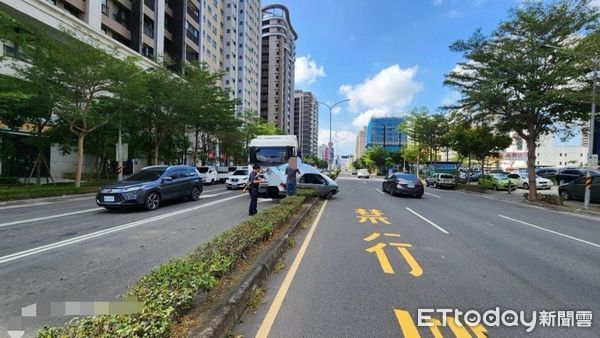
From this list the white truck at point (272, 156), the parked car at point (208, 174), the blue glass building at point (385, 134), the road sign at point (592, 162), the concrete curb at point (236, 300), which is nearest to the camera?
the concrete curb at point (236, 300)

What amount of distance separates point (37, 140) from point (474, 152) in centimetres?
3370

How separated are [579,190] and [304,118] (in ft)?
469

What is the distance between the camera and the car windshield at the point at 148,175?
502 inches

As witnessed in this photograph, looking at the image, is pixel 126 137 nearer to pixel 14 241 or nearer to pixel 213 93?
pixel 213 93

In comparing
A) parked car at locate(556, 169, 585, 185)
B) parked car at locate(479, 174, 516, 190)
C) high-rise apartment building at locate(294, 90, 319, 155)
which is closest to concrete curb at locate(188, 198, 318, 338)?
parked car at locate(479, 174, 516, 190)

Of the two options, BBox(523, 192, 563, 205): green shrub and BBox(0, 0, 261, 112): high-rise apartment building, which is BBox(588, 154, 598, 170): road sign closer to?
BBox(523, 192, 563, 205): green shrub

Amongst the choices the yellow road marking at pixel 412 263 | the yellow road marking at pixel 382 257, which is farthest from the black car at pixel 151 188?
the yellow road marking at pixel 412 263

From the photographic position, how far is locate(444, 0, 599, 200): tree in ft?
55.5

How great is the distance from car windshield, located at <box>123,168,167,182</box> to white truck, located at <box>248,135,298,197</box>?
474 centimetres

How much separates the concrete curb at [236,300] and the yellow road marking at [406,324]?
1.78 metres

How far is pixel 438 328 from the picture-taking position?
3549 mm

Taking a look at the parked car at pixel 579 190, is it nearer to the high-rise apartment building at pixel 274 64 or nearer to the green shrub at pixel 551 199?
the green shrub at pixel 551 199

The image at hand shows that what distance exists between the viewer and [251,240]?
5840 mm

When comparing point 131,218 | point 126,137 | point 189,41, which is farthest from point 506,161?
point 131,218
